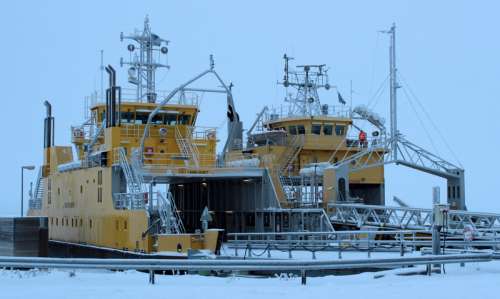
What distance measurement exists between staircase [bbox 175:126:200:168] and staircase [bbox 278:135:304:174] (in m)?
6.00

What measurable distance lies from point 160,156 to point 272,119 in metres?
11.5

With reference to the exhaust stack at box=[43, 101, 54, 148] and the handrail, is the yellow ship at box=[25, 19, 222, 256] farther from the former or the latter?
the handrail

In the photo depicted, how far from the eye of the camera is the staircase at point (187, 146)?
33625 mm

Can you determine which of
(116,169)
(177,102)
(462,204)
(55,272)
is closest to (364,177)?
(462,204)

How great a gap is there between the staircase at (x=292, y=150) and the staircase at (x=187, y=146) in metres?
6.00

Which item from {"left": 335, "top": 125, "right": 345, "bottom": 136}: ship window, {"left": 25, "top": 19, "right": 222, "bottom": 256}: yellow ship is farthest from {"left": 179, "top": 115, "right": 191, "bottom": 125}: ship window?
{"left": 335, "top": 125, "right": 345, "bottom": 136}: ship window

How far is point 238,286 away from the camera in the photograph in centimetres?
1393

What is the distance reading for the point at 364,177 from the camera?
39.0 m

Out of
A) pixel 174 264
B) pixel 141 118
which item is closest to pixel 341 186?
pixel 141 118

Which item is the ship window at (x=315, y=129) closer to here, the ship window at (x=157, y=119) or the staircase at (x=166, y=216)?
the ship window at (x=157, y=119)

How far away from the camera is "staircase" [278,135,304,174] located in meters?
39.3

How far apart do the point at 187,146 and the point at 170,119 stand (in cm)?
192

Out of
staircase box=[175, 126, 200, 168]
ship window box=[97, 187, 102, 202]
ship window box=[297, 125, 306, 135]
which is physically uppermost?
ship window box=[297, 125, 306, 135]

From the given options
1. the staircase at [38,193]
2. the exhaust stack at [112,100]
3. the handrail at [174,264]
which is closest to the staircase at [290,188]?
the exhaust stack at [112,100]
